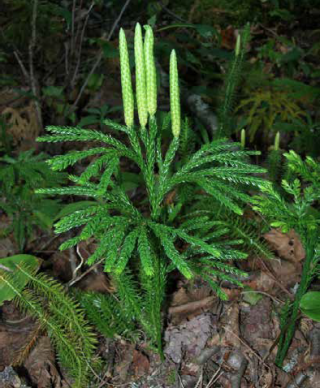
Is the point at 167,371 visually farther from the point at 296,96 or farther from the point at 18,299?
the point at 296,96

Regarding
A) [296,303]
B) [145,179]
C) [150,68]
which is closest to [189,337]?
[296,303]

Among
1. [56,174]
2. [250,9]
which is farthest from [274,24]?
[56,174]

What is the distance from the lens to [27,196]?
272cm

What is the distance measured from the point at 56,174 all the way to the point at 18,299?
958 millimetres

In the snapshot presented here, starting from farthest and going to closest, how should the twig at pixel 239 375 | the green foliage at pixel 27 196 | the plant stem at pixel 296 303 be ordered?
the green foliage at pixel 27 196 < the twig at pixel 239 375 < the plant stem at pixel 296 303

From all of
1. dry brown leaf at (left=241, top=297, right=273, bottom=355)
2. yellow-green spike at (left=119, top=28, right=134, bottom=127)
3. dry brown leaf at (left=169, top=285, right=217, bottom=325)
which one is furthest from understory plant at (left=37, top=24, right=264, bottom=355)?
dry brown leaf at (left=241, top=297, right=273, bottom=355)

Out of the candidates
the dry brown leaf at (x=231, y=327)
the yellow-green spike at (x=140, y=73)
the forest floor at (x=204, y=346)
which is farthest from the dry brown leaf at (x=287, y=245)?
the yellow-green spike at (x=140, y=73)

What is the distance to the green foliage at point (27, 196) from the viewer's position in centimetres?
259

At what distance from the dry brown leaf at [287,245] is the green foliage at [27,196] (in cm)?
145

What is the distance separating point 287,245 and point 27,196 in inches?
69.5

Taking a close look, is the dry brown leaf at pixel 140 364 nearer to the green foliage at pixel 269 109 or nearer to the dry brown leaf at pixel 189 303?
the dry brown leaf at pixel 189 303

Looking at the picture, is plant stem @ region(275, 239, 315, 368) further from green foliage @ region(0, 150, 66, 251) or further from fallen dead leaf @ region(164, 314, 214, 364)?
green foliage @ region(0, 150, 66, 251)

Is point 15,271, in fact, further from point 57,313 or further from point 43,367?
point 43,367

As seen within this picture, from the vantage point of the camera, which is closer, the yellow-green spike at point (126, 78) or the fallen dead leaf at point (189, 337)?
the yellow-green spike at point (126, 78)
